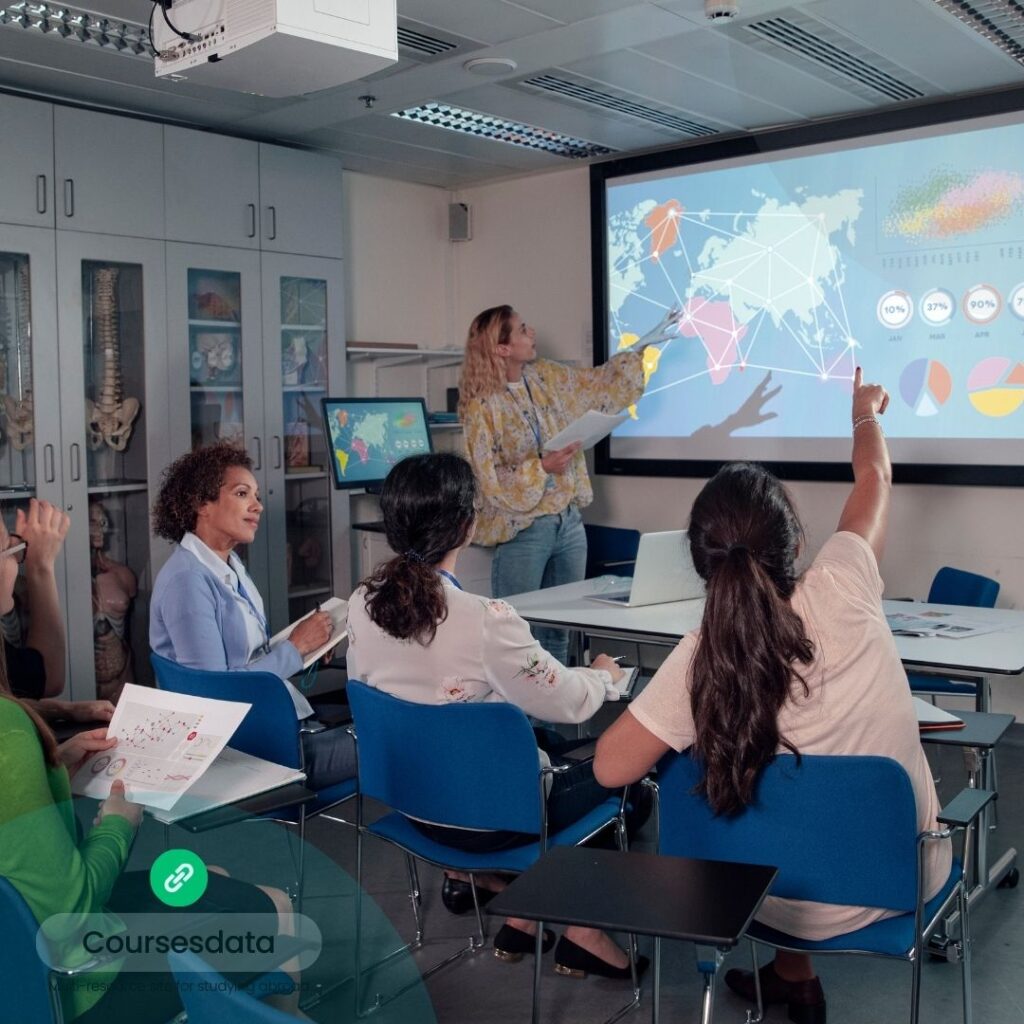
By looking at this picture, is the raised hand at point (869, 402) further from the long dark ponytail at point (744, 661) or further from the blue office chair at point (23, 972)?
the blue office chair at point (23, 972)

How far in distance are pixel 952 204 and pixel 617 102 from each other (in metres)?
1.38

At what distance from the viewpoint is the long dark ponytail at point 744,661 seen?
6.20 ft

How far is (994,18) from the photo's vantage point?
375 centimetres

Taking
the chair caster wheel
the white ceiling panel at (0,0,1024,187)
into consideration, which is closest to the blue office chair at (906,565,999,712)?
the chair caster wheel

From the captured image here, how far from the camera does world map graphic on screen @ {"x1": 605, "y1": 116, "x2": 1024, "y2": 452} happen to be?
4562 millimetres

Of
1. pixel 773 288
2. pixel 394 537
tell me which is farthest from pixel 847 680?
pixel 773 288

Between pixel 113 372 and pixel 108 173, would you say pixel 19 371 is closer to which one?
pixel 113 372

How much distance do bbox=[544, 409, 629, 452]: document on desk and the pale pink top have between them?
241 cm

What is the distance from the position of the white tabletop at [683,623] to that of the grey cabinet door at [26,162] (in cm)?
232

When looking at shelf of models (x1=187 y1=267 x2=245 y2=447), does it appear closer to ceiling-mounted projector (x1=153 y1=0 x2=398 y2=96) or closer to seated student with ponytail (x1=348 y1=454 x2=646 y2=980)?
ceiling-mounted projector (x1=153 y1=0 x2=398 y2=96)

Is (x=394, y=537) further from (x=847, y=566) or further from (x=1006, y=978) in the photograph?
(x=1006, y=978)

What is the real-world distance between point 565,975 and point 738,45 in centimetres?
302

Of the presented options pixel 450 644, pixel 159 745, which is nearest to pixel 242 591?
pixel 450 644

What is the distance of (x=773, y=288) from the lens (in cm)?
516
